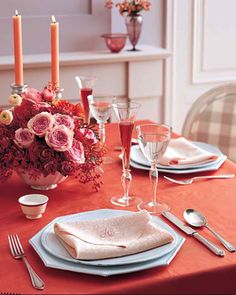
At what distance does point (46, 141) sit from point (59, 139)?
0.04 metres

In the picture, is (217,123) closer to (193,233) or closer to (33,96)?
(33,96)

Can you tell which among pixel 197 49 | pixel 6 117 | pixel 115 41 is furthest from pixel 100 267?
pixel 197 49

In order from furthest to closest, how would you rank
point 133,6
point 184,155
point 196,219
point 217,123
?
point 133,6 → point 217,123 → point 184,155 → point 196,219

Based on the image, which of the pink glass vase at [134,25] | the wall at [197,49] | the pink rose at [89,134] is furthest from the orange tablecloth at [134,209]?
the wall at [197,49]

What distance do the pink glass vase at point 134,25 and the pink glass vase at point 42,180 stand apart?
5.21ft

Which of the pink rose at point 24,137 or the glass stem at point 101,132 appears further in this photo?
the glass stem at point 101,132

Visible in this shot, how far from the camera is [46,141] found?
168 cm

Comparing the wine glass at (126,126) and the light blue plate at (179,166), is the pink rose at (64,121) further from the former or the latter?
the light blue plate at (179,166)

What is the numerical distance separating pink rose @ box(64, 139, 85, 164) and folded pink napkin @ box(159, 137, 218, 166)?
32cm

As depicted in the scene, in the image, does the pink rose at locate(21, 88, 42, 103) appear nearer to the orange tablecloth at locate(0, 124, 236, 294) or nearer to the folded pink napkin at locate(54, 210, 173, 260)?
the orange tablecloth at locate(0, 124, 236, 294)

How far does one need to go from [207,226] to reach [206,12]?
2.24 m

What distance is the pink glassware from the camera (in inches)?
126

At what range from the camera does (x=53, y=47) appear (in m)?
1.97

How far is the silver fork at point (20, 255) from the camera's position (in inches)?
48.5
